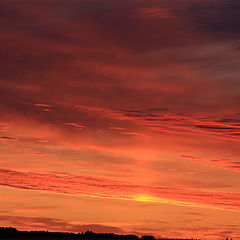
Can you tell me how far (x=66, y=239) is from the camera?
50.8 m

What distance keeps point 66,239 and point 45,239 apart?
2.97 meters

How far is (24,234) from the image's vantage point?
179 feet

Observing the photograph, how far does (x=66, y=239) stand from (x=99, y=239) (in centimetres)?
582

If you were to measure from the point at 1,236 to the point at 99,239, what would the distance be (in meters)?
13.8

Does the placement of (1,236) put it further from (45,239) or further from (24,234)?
(45,239)

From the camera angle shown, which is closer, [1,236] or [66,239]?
[66,239]

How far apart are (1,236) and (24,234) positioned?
3.30 m

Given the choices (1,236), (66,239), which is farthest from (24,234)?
(66,239)

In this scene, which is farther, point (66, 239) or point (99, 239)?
point (99, 239)

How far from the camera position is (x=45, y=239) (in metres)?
51.5

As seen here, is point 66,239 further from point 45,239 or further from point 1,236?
point 1,236

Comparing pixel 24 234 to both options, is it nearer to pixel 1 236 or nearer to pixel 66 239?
pixel 1 236

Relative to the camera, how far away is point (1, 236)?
5469 cm

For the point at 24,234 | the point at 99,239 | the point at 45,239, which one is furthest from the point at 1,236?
the point at 99,239
